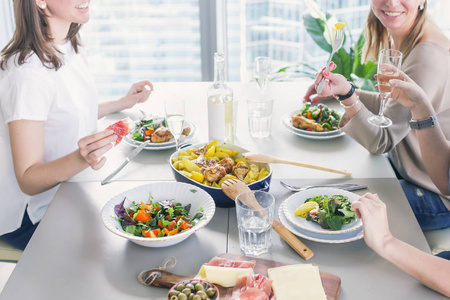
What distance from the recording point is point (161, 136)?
1991 millimetres

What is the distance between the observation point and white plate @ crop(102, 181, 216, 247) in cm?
135

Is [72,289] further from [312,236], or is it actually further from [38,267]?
[312,236]

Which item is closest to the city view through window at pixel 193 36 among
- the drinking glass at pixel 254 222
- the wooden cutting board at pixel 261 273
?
the drinking glass at pixel 254 222

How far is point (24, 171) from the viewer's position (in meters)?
1.74

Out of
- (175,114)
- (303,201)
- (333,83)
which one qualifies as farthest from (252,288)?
(333,83)

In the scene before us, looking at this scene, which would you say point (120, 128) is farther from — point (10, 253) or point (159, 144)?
point (10, 253)

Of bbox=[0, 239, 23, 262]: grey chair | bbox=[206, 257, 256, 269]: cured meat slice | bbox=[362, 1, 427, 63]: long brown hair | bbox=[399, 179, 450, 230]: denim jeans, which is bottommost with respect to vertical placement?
bbox=[0, 239, 23, 262]: grey chair

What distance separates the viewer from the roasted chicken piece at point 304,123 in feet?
6.80

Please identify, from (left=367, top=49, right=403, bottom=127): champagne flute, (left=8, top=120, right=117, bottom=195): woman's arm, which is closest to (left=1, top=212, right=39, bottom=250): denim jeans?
(left=8, top=120, right=117, bottom=195): woman's arm

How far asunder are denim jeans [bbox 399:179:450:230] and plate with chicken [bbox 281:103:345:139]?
38 centimetres

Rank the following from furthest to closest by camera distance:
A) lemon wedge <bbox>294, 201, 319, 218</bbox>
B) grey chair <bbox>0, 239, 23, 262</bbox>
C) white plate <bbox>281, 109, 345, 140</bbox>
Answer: white plate <bbox>281, 109, 345, 140</bbox> → grey chair <bbox>0, 239, 23, 262</bbox> → lemon wedge <bbox>294, 201, 319, 218</bbox>

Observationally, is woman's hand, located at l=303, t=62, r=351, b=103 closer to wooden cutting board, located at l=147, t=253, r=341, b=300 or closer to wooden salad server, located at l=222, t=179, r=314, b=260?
wooden salad server, located at l=222, t=179, r=314, b=260

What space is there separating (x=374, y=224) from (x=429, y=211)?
2.17 feet

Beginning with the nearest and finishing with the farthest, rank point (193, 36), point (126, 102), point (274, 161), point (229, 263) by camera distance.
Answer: point (229, 263) → point (274, 161) → point (126, 102) → point (193, 36)
